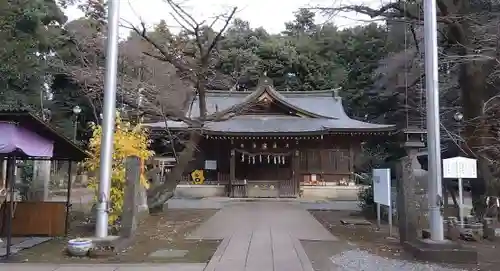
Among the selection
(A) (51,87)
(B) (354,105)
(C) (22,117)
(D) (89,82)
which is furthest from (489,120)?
(A) (51,87)

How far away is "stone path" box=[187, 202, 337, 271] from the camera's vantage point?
7863 millimetres

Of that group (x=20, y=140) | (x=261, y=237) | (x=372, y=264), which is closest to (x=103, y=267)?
(x=20, y=140)

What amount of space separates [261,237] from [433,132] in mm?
4772

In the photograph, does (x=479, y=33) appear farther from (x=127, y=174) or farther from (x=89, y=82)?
(x=89, y=82)

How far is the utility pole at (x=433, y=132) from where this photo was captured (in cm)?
903

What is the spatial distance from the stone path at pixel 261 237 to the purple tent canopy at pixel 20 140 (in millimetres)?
4058

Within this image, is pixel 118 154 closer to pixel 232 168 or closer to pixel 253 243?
pixel 253 243

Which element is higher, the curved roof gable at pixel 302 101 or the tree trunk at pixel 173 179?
the curved roof gable at pixel 302 101

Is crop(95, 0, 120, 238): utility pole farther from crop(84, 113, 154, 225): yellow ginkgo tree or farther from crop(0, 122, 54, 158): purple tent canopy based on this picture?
crop(84, 113, 154, 225): yellow ginkgo tree

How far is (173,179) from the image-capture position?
15945mm

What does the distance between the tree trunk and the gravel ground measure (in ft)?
27.0

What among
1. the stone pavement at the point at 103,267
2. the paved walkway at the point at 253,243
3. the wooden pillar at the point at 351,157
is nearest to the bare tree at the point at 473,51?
the paved walkway at the point at 253,243

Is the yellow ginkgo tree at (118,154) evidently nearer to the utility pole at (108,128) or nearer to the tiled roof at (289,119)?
the utility pole at (108,128)

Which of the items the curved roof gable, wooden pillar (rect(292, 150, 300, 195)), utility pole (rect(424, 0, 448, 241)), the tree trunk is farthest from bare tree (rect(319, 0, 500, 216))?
the curved roof gable
